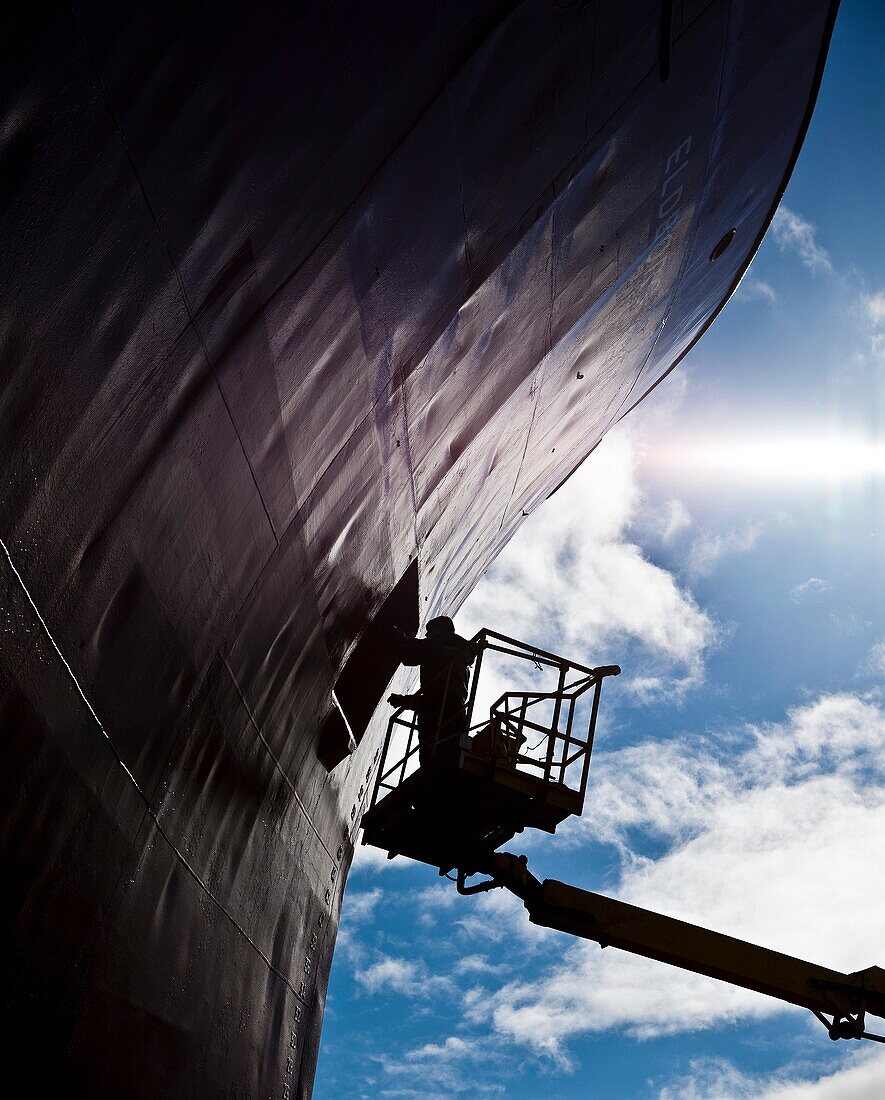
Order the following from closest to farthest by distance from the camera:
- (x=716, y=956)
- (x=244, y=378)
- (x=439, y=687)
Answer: (x=244, y=378) → (x=439, y=687) → (x=716, y=956)

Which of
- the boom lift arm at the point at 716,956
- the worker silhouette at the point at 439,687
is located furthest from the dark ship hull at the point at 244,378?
the boom lift arm at the point at 716,956

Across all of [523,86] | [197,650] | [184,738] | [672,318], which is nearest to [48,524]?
[197,650]

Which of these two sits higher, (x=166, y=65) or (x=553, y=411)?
(x=553, y=411)

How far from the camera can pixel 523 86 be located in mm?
5039

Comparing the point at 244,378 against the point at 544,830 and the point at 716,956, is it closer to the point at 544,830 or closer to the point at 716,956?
the point at 544,830

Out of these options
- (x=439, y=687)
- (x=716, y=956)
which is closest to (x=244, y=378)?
(x=439, y=687)

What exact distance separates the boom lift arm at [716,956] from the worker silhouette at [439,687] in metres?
3.54

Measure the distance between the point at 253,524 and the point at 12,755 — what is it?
1903 mm

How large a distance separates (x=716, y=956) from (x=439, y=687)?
5.29 metres

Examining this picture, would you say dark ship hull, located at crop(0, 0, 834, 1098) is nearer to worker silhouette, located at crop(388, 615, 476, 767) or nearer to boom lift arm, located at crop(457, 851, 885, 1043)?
worker silhouette, located at crop(388, 615, 476, 767)

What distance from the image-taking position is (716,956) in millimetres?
11008

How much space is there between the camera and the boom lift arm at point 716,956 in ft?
35.9

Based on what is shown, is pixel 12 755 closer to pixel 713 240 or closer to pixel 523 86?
pixel 523 86

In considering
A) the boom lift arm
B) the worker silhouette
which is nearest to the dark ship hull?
the worker silhouette
